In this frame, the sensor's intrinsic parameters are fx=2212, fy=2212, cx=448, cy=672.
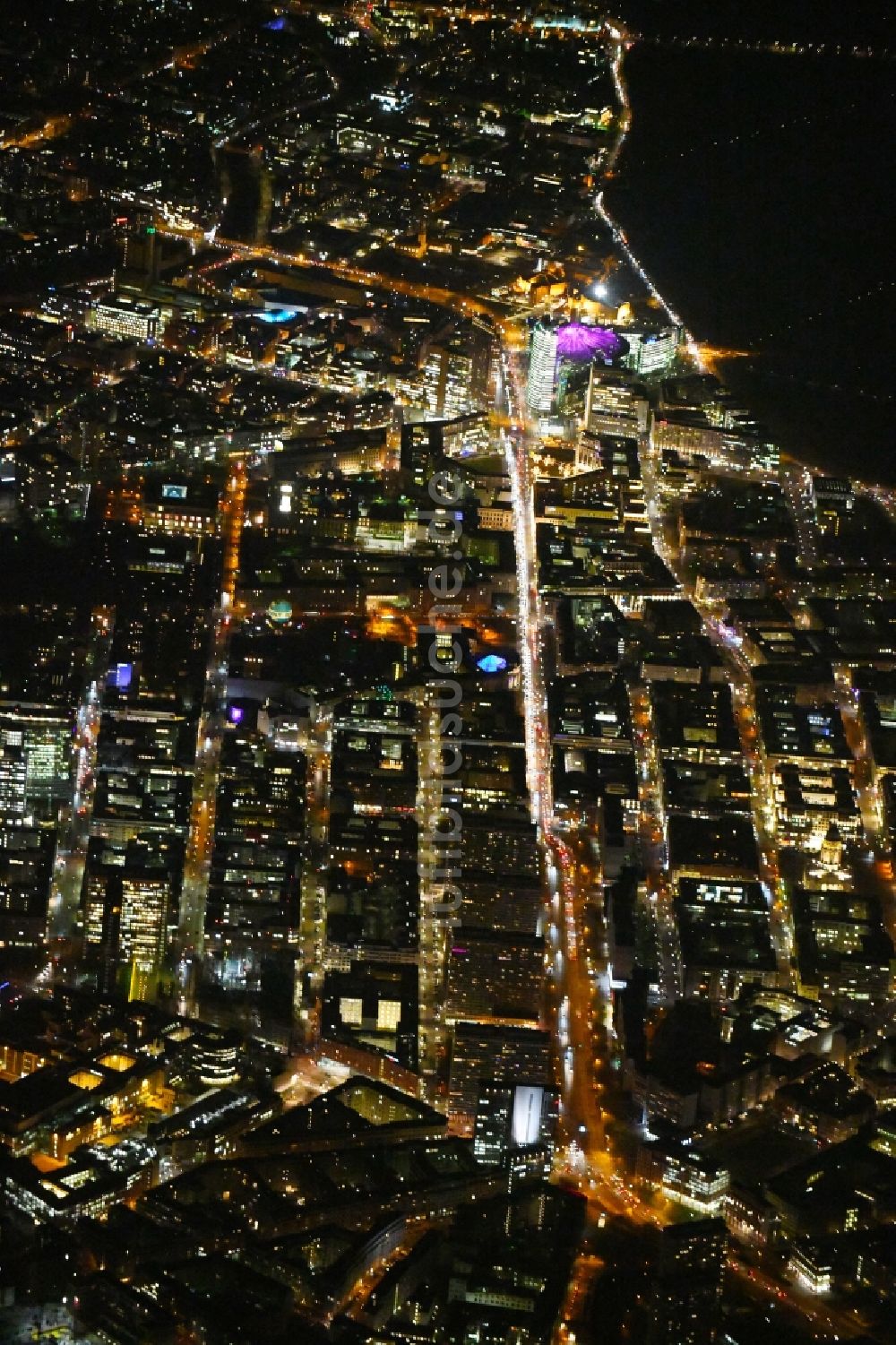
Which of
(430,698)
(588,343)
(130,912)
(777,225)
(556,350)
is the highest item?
(777,225)

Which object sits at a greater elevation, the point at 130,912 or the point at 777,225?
the point at 777,225

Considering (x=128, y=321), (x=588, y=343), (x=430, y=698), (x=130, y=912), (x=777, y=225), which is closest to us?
(x=130, y=912)

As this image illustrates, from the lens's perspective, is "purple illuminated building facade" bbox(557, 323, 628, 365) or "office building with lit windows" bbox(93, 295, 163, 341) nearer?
"purple illuminated building facade" bbox(557, 323, 628, 365)

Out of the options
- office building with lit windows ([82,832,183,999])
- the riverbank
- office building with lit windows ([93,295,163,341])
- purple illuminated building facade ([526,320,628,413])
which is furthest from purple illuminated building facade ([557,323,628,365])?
office building with lit windows ([82,832,183,999])

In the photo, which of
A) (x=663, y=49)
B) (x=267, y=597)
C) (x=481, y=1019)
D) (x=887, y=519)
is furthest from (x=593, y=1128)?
(x=663, y=49)

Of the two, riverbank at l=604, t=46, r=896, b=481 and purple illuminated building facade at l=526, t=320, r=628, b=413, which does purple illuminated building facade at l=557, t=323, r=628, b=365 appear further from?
riverbank at l=604, t=46, r=896, b=481

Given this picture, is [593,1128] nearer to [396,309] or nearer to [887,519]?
[887,519]

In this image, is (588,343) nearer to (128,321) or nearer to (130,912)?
(128,321)

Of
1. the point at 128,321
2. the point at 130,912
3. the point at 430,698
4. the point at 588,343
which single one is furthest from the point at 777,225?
the point at 130,912
